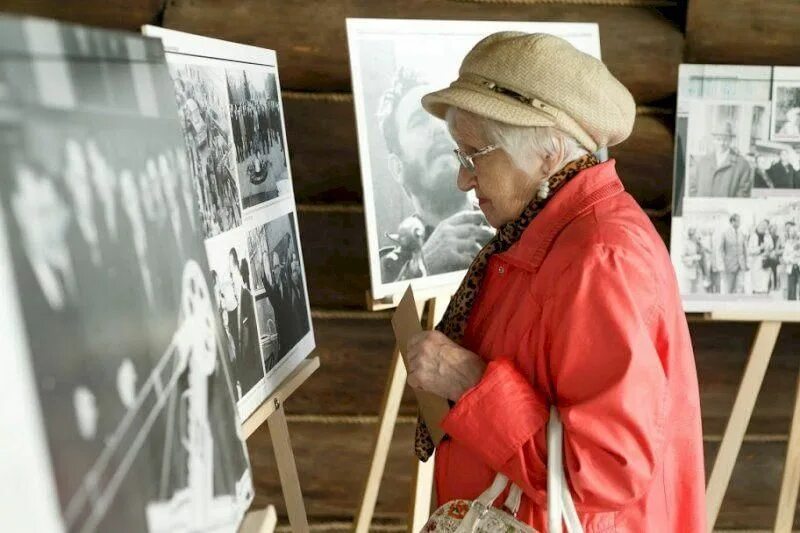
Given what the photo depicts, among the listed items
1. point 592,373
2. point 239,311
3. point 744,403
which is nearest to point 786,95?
point 744,403

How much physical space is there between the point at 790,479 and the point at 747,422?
8.5 inches

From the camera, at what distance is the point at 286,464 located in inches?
64.5

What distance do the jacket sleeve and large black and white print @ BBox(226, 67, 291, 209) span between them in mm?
573

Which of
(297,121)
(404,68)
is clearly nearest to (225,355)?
(404,68)

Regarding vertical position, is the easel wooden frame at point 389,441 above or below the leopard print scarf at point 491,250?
below

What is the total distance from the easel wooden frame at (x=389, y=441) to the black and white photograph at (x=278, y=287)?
259mm

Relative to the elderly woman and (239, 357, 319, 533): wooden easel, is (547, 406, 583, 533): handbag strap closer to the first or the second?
the elderly woman

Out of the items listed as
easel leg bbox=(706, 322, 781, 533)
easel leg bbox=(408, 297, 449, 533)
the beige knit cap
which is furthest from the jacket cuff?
easel leg bbox=(706, 322, 781, 533)

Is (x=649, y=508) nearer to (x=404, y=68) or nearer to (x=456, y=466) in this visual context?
(x=456, y=466)

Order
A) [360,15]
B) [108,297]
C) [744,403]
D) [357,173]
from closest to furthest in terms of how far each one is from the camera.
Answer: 1. [108,297]
2. [744,403]
3. [360,15]
4. [357,173]

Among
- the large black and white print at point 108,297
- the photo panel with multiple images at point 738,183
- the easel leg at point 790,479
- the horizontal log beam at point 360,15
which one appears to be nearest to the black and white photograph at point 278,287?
the large black and white print at point 108,297

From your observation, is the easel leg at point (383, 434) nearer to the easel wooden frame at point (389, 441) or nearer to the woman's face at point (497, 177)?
the easel wooden frame at point (389, 441)

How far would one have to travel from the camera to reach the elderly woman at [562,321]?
1.18 metres

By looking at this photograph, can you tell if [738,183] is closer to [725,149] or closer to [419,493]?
[725,149]
